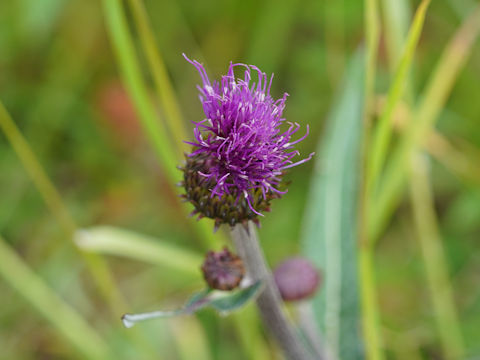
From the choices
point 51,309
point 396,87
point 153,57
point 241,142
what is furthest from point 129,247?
point 396,87

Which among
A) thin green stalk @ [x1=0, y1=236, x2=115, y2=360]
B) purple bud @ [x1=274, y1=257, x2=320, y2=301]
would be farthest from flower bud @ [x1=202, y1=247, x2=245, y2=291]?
thin green stalk @ [x1=0, y1=236, x2=115, y2=360]

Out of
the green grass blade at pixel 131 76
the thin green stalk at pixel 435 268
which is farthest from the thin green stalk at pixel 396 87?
the thin green stalk at pixel 435 268

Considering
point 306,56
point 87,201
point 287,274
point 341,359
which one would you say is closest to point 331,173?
point 287,274

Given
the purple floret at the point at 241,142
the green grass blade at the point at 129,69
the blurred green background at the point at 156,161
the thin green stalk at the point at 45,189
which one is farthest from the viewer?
the blurred green background at the point at 156,161

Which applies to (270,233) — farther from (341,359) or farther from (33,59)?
(33,59)

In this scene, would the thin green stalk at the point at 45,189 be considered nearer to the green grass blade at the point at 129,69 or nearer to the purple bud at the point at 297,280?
the green grass blade at the point at 129,69

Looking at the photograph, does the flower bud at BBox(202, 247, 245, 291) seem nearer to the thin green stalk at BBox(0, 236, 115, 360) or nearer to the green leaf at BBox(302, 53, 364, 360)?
the green leaf at BBox(302, 53, 364, 360)

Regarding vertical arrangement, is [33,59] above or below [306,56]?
above

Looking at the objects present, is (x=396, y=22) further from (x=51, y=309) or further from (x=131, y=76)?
(x=51, y=309)
